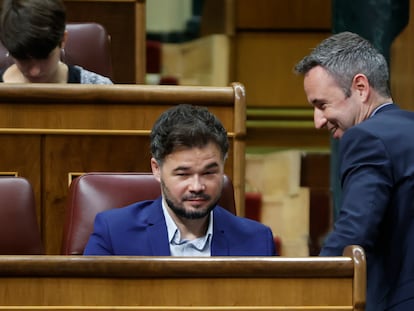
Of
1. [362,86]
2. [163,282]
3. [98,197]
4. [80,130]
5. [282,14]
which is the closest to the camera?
[163,282]

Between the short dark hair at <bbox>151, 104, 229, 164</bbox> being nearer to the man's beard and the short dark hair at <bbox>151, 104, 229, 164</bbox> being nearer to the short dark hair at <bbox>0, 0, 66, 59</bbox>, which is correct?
the man's beard

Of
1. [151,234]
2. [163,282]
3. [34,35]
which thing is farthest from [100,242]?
[34,35]

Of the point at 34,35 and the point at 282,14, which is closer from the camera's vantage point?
the point at 34,35

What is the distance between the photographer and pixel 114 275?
81 centimetres

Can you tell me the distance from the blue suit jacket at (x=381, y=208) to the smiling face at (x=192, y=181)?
123 mm

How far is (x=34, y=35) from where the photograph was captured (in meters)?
1.26

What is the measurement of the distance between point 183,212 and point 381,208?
0.60 ft

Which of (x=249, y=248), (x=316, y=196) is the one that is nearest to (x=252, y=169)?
(x=316, y=196)

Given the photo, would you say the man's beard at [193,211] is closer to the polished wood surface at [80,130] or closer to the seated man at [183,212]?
the seated man at [183,212]

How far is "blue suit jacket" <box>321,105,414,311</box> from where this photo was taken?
2.98ft

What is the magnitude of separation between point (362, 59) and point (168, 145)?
181 mm

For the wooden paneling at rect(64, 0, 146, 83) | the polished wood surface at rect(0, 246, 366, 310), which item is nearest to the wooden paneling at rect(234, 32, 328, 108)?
the wooden paneling at rect(64, 0, 146, 83)

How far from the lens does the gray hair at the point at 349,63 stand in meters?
0.98

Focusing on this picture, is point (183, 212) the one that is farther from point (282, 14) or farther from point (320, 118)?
point (282, 14)
